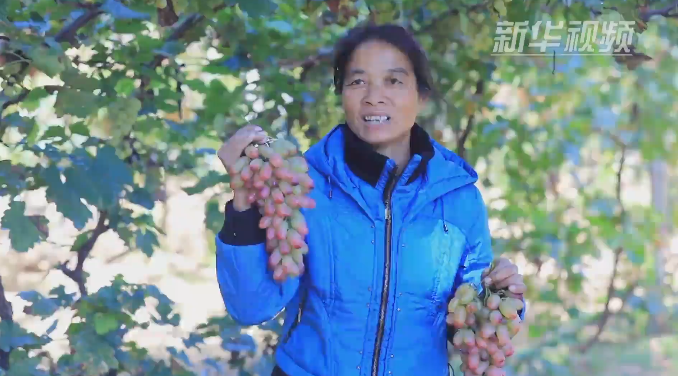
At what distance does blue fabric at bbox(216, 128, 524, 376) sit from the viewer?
1.22m

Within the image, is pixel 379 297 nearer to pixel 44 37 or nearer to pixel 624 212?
pixel 44 37

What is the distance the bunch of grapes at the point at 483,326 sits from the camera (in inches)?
45.9

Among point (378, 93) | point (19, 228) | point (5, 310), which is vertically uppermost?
point (378, 93)

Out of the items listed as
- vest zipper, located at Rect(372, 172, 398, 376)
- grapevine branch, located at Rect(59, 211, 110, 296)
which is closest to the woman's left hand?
vest zipper, located at Rect(372, 172, 398, 376)

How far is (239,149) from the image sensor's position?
3.64ft

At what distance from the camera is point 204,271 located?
16.1 feet

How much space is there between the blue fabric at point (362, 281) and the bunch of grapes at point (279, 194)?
5 cm

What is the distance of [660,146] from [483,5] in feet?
4.90

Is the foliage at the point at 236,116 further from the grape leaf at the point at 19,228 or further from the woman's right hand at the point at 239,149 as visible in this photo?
the woman's right hand at the point at 239,149

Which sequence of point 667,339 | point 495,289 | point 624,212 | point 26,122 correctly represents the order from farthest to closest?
point 667,339, point 624,212, point 26,122, point 495,289

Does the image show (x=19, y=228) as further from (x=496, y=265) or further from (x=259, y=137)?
(x=496, y=265)

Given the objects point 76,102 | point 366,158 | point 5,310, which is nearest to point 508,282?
point 366,158

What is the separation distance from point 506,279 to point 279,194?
0.40 m

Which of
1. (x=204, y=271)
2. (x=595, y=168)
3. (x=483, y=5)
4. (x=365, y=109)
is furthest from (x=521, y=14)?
(x=204, y=271)
